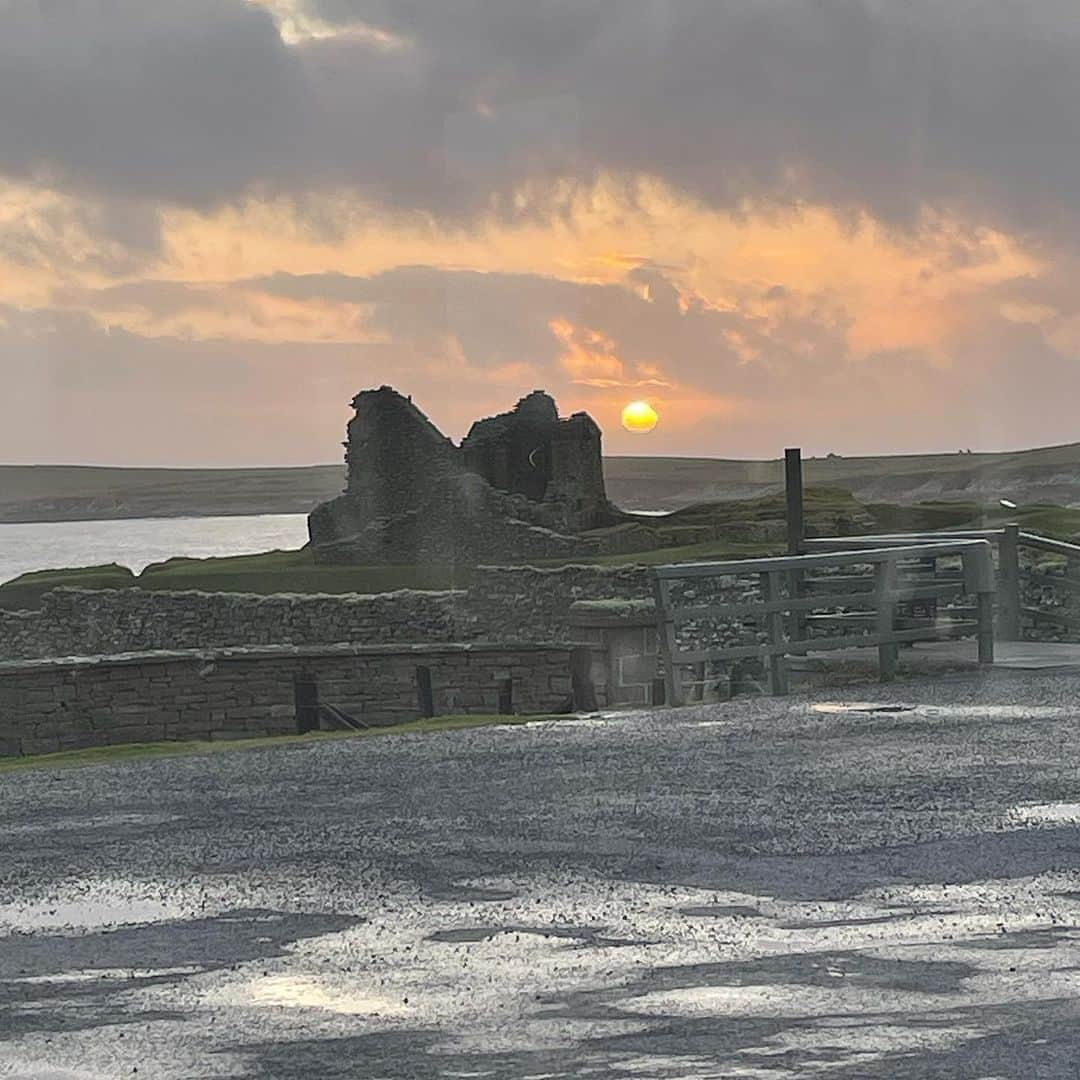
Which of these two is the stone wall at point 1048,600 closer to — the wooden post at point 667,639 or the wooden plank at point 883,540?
the wooden plank at point 883,540

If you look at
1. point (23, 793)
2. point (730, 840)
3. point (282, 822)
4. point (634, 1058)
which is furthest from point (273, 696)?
point (634, 1058)

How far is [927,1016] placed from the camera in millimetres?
5707

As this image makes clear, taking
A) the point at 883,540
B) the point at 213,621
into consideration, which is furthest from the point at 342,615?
the point at 883,540

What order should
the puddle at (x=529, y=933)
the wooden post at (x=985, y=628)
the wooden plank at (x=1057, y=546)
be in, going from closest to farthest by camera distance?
the puddle at (x=529, y=933), the wooden post at (x=985, y=628), the wooden plank at (x=1057, y=546)

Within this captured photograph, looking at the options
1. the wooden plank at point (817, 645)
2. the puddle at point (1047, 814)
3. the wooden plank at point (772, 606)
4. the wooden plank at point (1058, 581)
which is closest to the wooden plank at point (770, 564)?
the wooden plank at point (772, 606)

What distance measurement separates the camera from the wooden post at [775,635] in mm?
17078

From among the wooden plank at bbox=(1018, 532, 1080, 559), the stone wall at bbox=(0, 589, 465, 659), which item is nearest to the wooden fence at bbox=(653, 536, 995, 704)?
the wooden plank at bbox=(1018, 532, 1080, 559)

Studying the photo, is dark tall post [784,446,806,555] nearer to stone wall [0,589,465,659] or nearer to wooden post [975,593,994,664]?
wooden post [975,593,994,664]

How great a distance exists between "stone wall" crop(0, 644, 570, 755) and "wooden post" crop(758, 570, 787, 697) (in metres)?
7.47

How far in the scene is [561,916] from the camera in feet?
24.2

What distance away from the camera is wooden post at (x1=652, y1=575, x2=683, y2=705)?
666 inches

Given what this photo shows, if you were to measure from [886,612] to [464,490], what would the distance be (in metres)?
41.9

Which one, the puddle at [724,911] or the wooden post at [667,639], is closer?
the puddle at [724,911]

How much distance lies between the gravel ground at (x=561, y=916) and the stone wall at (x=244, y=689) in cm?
1143
